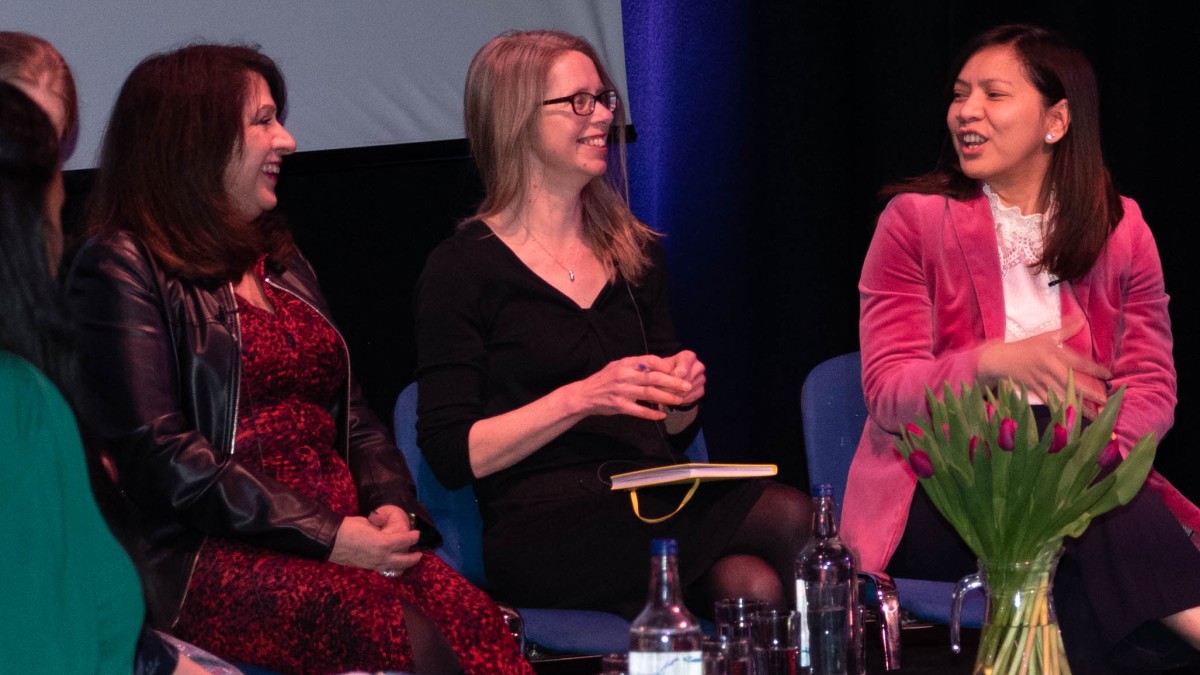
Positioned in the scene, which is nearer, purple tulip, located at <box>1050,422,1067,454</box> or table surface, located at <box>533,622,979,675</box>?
purple tulip, located at <box>1050,422,1067,454</box>

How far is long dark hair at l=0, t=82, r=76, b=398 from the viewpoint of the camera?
1310mm

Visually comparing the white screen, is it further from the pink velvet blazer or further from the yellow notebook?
the yellow notebook

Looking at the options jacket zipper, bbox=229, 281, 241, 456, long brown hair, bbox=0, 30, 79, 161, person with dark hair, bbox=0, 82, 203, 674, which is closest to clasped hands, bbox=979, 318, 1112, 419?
jacket zipper, bbox=229, 281, 241, 456

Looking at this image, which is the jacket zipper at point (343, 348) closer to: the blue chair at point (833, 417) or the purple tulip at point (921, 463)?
the blue chair at point (833, 417)

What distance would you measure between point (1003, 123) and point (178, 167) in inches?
65.0

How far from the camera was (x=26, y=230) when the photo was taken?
4.35 ft

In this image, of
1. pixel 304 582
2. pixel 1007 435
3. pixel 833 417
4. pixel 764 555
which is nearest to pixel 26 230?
pixel 304 582

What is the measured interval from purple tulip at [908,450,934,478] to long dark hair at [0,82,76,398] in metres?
1.10

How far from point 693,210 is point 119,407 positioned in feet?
6.48

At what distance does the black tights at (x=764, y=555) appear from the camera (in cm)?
253

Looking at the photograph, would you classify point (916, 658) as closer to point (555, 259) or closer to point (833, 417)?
point (833, 417)

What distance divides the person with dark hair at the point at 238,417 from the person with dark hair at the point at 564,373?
0.18 m

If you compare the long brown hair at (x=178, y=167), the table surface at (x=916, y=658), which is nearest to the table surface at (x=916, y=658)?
the table surface at (x=916, y=658)

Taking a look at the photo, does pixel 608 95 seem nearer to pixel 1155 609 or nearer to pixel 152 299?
pixel 152 299
